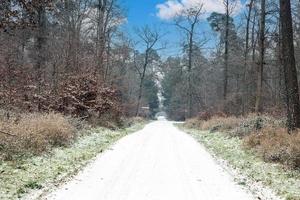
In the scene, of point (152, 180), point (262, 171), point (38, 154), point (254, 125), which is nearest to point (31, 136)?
point (38, 154)

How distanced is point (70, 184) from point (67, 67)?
2301cm

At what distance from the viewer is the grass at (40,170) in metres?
10.3

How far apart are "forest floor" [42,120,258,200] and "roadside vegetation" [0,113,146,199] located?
60 cm

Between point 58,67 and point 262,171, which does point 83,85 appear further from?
point 262,171

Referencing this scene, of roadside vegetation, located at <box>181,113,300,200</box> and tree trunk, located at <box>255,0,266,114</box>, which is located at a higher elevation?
tree trunk, located at <box>255,0,266,114</box>

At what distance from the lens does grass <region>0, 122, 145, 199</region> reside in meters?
10.3

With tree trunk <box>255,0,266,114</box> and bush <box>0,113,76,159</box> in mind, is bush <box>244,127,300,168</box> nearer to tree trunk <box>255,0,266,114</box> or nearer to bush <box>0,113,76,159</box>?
bush <box>0,113,76,159</box>

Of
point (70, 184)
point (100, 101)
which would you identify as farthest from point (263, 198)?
point (100, 101)

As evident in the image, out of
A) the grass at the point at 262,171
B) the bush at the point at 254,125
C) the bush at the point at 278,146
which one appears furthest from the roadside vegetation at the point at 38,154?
the bush at the point at 254,125

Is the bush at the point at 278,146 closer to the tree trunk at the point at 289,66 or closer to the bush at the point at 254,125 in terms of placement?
the tree trunk at the point at 289,66

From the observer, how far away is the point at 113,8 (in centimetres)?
4619

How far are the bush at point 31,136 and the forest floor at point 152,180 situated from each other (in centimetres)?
201

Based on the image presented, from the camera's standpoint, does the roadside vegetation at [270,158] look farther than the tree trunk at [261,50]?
No

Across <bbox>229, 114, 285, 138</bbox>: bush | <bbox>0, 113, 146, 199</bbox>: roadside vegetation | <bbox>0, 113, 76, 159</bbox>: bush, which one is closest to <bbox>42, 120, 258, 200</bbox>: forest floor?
<bbox>0, 113, 146, 199</bbox>: roadside vegetation
